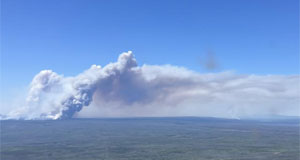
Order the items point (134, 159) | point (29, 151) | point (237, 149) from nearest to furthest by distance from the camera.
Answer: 1. point (134, 159)
2. point (29, 151)
3. point (237, 149)

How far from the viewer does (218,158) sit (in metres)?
134

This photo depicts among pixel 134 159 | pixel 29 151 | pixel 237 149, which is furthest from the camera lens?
pixel 237 149

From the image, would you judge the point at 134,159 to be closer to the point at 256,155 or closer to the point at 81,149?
the point at 81,149

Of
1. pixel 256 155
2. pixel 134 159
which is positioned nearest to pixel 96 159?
pixel 134 159

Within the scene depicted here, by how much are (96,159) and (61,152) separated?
2720cm

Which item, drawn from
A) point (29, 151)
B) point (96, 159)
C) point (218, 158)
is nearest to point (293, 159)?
point (218, 158)

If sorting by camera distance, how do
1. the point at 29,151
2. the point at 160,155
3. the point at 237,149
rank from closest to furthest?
the point at 160,155
the point at 29,151
the point at 237,149

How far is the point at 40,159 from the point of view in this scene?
5207 inches

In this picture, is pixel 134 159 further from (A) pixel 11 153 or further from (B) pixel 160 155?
(A) pixel 11 153

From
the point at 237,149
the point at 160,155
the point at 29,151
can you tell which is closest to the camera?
the point at 160,155

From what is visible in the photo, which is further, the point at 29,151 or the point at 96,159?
the point at 29,151

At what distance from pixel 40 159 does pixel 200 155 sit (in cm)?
6961

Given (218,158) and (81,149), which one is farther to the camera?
(81,149)

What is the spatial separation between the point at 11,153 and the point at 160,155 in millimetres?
69823
